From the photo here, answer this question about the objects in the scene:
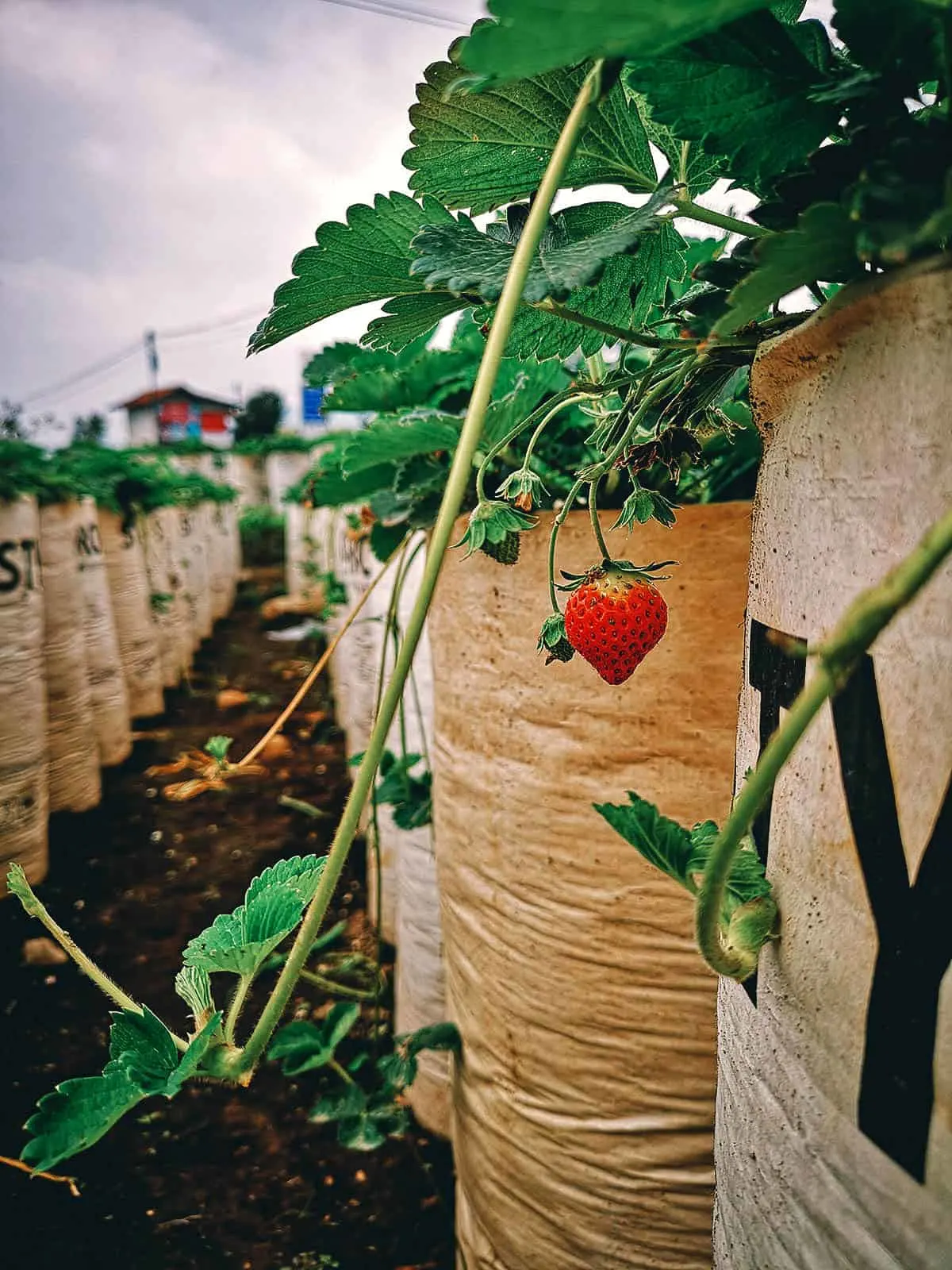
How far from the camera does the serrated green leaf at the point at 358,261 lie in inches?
14.6

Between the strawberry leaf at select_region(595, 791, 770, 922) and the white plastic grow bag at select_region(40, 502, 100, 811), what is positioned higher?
the strawberry leaf at select_region(595, 791, 770, 922)

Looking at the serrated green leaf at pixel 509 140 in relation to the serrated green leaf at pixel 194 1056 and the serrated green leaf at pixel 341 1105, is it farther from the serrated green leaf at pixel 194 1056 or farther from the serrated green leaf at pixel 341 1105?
the serrated green leaf at pixel 341 1105

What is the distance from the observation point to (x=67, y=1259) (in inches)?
43.4

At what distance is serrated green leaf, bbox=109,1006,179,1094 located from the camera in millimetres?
318

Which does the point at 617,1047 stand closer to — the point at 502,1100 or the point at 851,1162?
the point at 502,1100

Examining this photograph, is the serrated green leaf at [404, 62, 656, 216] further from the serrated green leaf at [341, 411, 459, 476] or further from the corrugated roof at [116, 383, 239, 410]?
the corrugated roof at [116, 383, 239, 410]

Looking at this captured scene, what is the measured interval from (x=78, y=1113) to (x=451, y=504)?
29 centimetres

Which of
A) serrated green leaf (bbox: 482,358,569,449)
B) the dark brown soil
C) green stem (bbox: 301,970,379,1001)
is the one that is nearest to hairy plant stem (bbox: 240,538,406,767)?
serrated green leaf (bbox: 482,358,569,449)

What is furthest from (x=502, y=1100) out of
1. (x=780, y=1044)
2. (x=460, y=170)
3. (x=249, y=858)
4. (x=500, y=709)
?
(x=249, y=858)

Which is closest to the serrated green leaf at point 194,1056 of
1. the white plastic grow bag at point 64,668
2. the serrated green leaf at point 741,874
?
the serrated green leaf at point 741,874

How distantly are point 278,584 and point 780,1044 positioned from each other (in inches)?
358

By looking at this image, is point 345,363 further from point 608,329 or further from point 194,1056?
point 194,1056

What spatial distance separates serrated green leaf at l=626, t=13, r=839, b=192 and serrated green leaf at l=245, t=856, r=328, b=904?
350 millimetres

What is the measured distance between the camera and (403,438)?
0.65 metres
